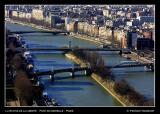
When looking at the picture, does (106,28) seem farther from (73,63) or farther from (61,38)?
(61,38)

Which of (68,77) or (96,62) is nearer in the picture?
(96,62)

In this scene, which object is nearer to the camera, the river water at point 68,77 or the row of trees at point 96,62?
the river water at point 68,77

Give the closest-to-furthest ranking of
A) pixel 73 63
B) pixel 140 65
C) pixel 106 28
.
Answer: pixel 140 65 < pixel 73 63 < pixel 106 28

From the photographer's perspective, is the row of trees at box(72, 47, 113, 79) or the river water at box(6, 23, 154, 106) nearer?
the river water at box(6, 23, 154, 106)

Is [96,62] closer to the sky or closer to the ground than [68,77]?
closer to the sky

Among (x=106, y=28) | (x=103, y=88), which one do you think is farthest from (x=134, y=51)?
(x=106, y=28)
